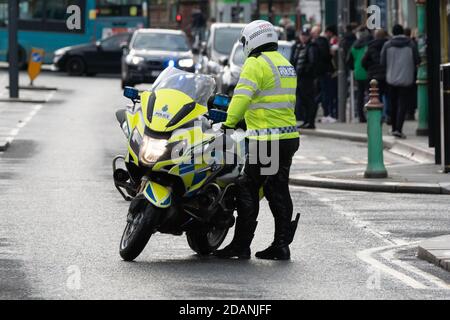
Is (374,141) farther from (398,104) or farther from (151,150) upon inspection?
(151,150)

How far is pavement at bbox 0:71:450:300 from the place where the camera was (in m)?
Result: 10.3

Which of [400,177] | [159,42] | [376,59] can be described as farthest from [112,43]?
[400,177]

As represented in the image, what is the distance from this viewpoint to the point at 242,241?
12.0 m

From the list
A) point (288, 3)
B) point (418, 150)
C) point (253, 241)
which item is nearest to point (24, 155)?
point (418, 150)

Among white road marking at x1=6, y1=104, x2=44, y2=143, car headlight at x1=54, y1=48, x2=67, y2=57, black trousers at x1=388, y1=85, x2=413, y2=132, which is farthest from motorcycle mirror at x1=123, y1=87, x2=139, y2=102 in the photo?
car headlight at x1=54, y1=48, x2=67, y2=57

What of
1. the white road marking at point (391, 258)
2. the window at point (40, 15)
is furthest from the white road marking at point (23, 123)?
the window at point (40, 15)

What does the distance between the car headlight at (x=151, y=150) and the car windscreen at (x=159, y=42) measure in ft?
96.2

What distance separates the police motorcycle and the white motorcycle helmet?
1.40 feet

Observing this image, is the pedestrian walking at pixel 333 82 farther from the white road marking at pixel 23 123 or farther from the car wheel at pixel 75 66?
the car wheel at pixel 75 66

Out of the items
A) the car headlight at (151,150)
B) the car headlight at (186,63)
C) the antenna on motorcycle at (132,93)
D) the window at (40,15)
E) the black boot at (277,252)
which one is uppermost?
the window at (40,15)

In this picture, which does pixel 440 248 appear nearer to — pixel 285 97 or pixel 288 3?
pixel 285 97

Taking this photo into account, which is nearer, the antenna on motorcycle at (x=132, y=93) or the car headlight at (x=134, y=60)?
the antenna on motorcycle at (x=132, y=93)

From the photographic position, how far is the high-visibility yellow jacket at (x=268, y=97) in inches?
471

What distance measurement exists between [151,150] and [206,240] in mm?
1005
